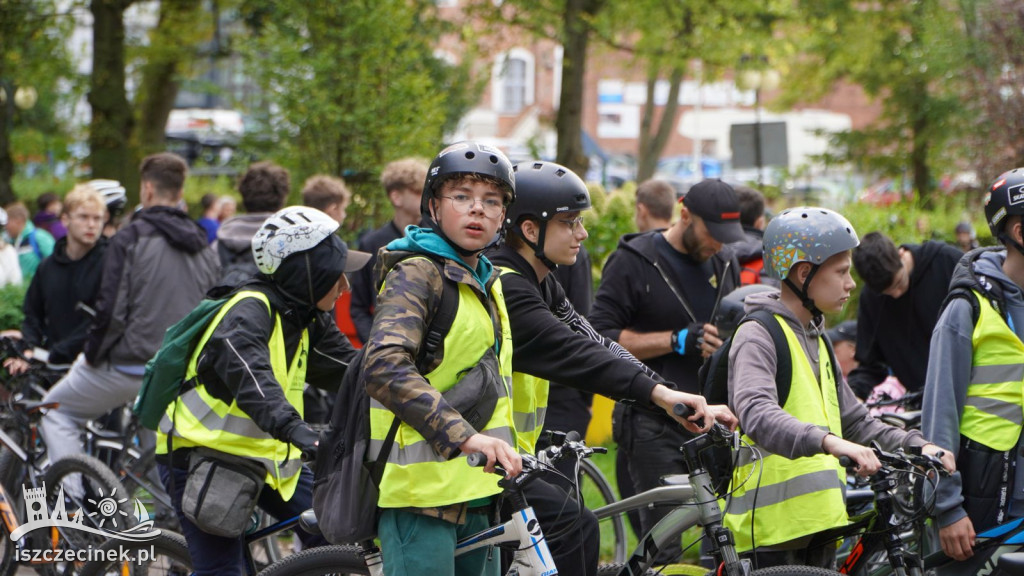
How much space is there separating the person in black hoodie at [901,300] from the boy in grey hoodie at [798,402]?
6.90 feet

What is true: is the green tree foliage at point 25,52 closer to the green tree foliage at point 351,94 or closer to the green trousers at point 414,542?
the green tree foliage at point 351,94

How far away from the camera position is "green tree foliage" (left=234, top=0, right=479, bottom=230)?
38.7 ft

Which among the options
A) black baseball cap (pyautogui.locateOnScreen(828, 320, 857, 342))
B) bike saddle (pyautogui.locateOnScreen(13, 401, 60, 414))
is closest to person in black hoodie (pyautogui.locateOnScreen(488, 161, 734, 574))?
bike saddle (pyautogui.locateOnScreen(13, 401, 60, 414))

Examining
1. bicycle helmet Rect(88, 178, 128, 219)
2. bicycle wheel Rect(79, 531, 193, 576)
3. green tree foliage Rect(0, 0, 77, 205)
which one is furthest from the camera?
green tree foliage Rect(0, 0, 77, 205)

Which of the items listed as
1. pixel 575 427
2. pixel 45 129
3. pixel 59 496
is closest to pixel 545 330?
pixel 575 427

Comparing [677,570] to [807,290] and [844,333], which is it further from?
[844,333]

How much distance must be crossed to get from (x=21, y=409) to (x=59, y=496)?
808mm

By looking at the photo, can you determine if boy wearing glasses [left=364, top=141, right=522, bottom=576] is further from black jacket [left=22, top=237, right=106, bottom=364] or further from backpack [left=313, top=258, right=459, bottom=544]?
black jacket [left=22, top=237, right=106, bottom=364]

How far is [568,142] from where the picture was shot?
60.7 ft

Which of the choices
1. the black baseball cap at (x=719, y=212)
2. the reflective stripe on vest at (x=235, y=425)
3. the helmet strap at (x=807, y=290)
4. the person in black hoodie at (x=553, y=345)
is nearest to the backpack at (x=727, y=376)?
the helmet strap at (x=807, y=290)

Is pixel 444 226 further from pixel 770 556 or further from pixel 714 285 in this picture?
pixel 714 285

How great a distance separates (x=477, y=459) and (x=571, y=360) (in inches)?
35.1

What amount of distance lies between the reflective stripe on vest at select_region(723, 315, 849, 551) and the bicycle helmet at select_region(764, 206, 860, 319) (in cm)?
19

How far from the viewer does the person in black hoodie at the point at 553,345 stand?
13.1ft
